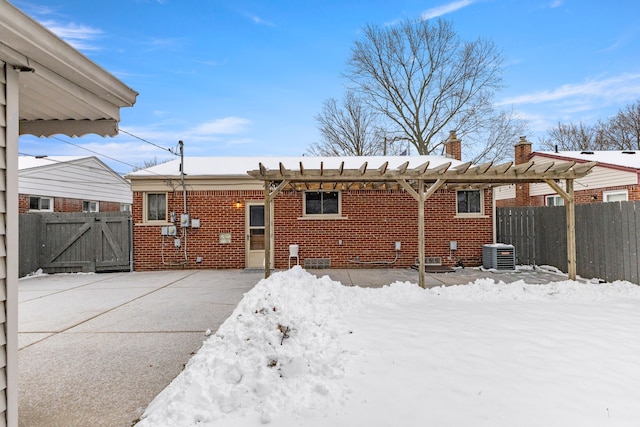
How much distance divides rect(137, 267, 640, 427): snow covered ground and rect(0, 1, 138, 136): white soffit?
2.47 m

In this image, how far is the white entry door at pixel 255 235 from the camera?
10430mm

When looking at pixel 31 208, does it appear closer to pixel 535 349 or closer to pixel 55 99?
pixel 55 99

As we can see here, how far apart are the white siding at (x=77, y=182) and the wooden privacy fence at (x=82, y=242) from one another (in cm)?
457

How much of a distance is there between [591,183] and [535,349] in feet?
38.3

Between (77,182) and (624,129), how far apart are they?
37579 mm

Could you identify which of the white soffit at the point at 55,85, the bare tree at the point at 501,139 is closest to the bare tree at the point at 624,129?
the bare tree at the point at 501,139

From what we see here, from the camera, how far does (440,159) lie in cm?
1207

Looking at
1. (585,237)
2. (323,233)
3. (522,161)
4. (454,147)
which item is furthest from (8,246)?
(522,161)

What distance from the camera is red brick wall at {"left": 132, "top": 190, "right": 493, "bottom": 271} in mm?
10359

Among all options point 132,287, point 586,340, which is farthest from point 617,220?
point 132,287

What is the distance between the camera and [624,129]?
25297 mm

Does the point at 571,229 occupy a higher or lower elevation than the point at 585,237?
higher

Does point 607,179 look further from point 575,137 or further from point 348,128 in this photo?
point 575,137

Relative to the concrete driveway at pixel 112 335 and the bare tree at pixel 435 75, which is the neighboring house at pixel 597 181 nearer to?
the bare tree at pixel 435 75
